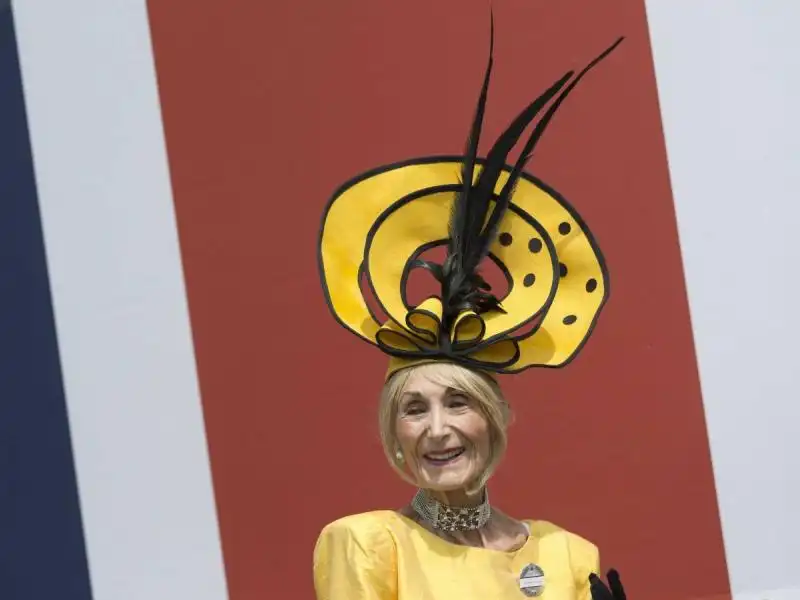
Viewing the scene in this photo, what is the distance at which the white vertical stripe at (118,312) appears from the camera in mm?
2732

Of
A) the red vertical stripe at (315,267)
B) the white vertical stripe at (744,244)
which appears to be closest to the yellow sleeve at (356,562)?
the red vertical stripe at (315,267)

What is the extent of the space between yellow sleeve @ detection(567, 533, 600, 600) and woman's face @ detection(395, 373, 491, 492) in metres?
0.22

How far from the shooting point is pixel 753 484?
9.41ft

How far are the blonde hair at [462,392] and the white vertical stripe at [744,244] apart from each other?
978 mm

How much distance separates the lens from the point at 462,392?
196 centimetres

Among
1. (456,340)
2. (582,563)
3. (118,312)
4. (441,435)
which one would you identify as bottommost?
(582,563)

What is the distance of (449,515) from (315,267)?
2.95ft

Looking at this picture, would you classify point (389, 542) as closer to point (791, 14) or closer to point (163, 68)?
point (163, 68)

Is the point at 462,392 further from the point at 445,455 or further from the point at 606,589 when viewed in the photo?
the point at 606,589

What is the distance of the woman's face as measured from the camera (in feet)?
6.38

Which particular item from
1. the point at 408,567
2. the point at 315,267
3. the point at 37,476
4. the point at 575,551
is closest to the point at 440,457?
the point at 408,567

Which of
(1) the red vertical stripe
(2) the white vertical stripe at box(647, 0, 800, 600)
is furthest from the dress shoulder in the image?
(2) the white vertical stripe at box(647, 0, 800, 600)

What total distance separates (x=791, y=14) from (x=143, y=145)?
4.43 feet

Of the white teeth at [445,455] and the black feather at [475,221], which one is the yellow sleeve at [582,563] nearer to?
the white teeth at [445,455]
